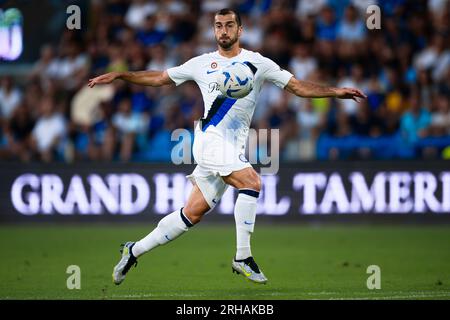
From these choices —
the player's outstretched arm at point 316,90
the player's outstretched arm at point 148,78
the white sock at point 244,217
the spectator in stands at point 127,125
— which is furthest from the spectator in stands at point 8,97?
the player's outstretched arm at point 316,90

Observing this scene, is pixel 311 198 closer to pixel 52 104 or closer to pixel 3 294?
pixel 52 104

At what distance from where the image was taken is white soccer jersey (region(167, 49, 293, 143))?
950 cm

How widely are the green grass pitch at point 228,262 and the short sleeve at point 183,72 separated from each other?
2117 mm

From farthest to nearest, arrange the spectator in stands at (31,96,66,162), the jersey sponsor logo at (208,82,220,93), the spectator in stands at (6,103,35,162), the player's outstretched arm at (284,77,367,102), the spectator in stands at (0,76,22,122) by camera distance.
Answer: the spectator in stands at (0,76,22,122)
the spectator in stands at (6,103,35,162)
the spectator in stands at (31,96,66,162)
the jersey sponsor logo at (208,82,220,93)
the player's outstretched arm at (284,77,367,102)

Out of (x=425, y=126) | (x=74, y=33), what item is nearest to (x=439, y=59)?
(x=425, y=126)

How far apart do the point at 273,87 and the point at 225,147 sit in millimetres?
8610

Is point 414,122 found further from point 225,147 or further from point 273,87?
point 225,147

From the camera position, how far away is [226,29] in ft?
30.7

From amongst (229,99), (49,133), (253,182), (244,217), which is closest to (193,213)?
(244,217)

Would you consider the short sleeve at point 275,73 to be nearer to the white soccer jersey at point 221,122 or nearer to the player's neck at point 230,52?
the white soccer jersey at point 221,122

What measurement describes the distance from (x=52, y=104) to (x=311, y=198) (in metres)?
5.37

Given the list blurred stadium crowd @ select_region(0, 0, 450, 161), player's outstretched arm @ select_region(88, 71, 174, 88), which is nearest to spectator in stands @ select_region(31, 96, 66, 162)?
blurred stadium crowd @ select_region(0, 0, 450, 161)

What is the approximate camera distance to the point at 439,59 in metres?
18.1

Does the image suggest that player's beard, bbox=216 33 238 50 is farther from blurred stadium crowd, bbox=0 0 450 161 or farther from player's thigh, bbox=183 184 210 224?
blurred stadium crowd, bbox=0 0 450 161
